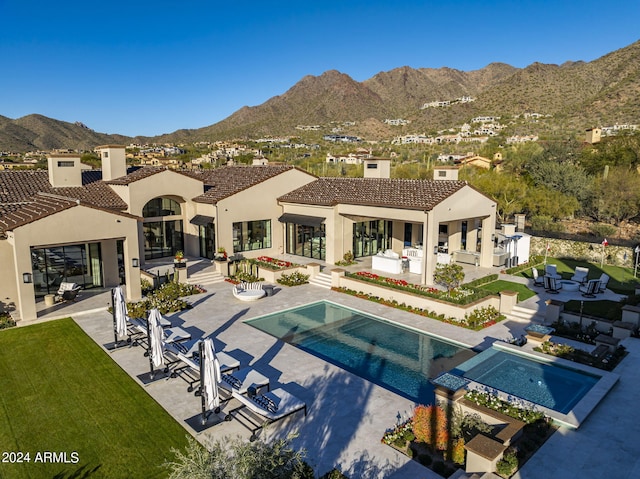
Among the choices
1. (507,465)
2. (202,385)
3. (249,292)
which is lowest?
(249,292)

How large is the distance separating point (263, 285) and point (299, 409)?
13451 millimetres

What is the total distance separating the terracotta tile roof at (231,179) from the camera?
28091 mm

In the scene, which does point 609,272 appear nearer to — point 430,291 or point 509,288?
point 509,288

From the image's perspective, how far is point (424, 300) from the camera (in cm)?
2016

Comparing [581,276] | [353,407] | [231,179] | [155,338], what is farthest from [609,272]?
[155,338]

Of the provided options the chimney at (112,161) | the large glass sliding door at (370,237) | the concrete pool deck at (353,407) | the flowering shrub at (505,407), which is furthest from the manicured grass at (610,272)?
the chimney at (112,161)

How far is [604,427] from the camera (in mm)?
10875

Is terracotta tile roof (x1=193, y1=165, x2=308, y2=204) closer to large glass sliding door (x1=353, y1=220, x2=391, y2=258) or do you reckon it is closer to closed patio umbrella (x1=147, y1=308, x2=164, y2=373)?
large glass sliding door (x1=353, y1=220, x2=391, y2=258)

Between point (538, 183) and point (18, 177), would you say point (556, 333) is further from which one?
point (538, 183)

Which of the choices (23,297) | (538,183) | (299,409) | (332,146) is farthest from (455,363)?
(332,146)

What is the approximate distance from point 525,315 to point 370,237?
12.5 metres

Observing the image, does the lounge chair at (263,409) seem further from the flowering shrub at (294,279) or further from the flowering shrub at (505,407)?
the flowering shrub at (294,279)

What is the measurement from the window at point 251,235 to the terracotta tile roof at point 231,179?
2.18 m

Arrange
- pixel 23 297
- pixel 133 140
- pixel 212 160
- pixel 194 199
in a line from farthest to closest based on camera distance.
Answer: pixel 133 140, pixel 212 160, pixel 194 199, pixel 23 297
